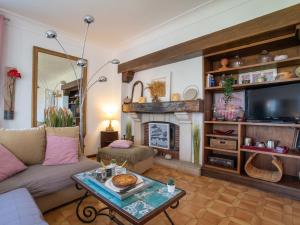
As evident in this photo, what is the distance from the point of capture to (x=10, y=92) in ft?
8.93

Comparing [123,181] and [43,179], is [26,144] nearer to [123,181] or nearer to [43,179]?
[43,179]

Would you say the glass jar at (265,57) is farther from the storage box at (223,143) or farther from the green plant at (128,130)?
the green plant at (128,130)

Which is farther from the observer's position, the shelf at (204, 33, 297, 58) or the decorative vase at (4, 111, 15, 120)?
the decorative vase at (4, 111, 15, 120)

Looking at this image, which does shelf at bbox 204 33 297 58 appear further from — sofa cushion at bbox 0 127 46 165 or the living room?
sofa cushion at bbox 0 127 46 165

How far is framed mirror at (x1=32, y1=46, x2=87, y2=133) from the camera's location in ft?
9.84

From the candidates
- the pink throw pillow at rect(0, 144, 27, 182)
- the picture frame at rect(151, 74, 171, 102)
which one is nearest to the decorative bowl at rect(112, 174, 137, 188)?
the pink throw pillow at rect(0, 144, 27, 182)

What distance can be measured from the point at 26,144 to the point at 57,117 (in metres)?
0.60

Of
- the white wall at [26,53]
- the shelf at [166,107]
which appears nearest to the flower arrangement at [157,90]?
the shelf at [166,107]

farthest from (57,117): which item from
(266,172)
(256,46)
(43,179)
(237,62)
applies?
(266,172)

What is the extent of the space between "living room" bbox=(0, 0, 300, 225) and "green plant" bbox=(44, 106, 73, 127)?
0.02m

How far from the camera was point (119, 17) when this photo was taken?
2.82 metres

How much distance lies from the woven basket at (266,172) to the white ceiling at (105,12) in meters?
2.40

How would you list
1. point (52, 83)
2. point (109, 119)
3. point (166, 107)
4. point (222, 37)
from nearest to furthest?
point (222, 37)
point (166, 107)
point (52, 83)
point (109, 119)

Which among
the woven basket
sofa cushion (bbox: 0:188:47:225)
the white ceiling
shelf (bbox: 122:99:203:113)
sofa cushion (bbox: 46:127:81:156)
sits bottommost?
the woven basket
